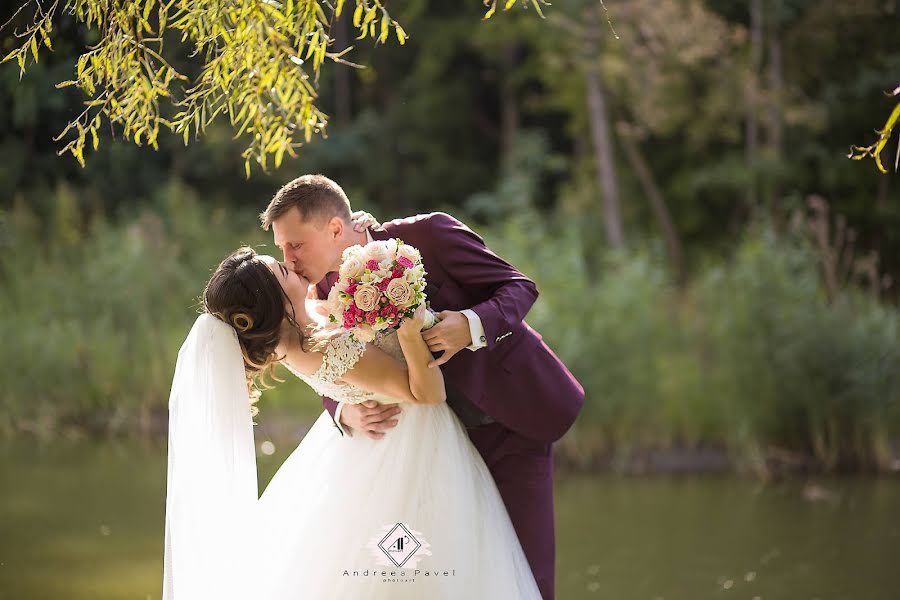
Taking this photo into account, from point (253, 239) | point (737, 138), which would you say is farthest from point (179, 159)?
point (737, 138)

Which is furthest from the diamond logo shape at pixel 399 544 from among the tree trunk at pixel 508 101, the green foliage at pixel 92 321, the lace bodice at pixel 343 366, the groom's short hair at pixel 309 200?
the tree trunk at pixel 508 101

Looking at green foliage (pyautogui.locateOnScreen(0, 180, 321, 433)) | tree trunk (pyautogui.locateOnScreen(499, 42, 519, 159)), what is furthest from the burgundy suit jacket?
tree trunk (pyautogui.locateOnScreen(499, 42, 519, 159))

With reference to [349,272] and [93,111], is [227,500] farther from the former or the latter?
[93,111]

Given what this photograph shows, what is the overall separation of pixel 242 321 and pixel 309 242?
330 millimetres

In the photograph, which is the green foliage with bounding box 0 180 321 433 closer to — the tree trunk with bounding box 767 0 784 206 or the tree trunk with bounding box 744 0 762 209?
the tree trunk with bounding box 744 0 762 209

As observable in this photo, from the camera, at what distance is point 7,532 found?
650cm

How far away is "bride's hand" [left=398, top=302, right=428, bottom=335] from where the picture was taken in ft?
10.3

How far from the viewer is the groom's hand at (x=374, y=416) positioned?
351cm

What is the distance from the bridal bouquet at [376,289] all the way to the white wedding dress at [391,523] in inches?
7.2

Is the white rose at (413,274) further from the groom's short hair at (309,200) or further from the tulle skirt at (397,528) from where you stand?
the tulle skirt at (397,528)

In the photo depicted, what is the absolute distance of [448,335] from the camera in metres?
3.29

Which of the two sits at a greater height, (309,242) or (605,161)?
(605,161)

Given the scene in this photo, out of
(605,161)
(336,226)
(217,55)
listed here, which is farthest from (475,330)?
(605,161)

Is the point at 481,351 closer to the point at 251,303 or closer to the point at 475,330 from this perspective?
the point at 475,330
